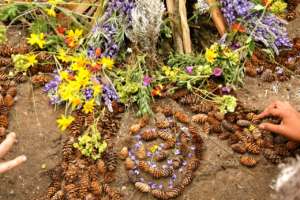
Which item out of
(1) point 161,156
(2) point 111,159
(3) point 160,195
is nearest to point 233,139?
(1) point 161,156

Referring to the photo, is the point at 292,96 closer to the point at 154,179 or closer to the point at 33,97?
the point at 154,179

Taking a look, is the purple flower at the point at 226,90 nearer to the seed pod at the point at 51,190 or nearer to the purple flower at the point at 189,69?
the purple flower at the point at 189,69

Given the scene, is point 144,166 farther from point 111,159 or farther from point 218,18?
point 218,18

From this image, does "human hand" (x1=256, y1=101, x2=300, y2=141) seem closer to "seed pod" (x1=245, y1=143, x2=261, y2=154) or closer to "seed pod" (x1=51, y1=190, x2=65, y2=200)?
"seed pod" (x1=245, y1=143, x2=261, y2=154)

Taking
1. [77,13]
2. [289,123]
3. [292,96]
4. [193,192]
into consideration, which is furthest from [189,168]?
[77,13]

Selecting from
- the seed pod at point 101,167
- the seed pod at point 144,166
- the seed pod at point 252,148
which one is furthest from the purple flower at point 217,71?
the seed pod at point 101,167

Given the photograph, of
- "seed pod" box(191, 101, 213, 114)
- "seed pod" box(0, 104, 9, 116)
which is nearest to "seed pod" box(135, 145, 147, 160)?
"seed pod" box(191, 101, 213, 114)
